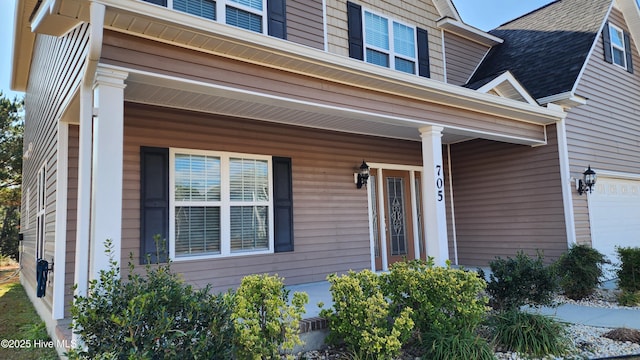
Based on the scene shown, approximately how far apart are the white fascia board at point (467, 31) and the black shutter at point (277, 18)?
12.5 ft

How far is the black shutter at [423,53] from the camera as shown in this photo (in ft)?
26.8

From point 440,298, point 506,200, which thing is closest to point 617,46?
point 506,200

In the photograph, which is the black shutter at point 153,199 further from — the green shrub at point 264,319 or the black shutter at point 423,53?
the black shutter at point 423,53

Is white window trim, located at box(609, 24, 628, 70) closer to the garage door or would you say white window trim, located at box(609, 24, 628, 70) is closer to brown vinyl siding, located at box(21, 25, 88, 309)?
the garage door

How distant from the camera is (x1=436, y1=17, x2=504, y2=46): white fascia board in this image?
8.68m

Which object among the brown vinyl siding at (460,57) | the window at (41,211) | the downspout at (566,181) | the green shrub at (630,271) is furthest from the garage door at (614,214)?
the window at (41,211)

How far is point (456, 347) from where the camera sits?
3.65 meters

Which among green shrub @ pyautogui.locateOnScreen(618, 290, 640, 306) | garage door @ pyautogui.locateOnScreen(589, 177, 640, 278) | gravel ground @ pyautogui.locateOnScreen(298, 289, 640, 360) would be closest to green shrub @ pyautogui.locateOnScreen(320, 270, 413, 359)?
gravel ground @ pyautogui.locateOnScreen(298, 289, 640, 360)

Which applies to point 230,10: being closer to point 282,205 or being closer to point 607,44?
point 282,205

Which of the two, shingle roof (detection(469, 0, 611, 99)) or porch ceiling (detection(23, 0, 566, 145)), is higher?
shingle roof (detection(469, 0, 611, 99))

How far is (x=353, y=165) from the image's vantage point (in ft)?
25.0

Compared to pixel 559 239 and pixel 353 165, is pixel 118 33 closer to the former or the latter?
pixel 353 165

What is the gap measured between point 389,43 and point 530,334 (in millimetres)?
5521

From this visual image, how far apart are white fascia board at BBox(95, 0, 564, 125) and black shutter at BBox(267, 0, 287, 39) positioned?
6.05 ft
